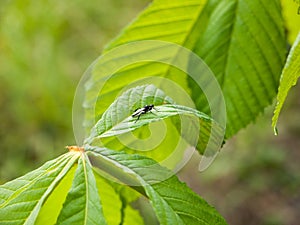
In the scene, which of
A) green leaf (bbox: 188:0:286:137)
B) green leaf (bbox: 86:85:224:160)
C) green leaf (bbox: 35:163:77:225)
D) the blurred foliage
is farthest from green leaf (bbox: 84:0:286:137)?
the blurred foliage

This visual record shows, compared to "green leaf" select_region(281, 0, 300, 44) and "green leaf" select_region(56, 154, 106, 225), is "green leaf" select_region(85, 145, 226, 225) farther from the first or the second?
"green leaf" select_region(281, 0, 300, 44)

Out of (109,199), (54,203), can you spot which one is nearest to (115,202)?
(109,199)

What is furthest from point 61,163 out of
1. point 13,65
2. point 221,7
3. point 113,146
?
point 13,65

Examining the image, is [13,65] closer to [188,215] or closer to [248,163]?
[248,163]

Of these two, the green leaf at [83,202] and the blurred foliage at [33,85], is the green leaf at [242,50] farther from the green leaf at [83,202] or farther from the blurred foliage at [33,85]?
the blurred foliage at [33,85]

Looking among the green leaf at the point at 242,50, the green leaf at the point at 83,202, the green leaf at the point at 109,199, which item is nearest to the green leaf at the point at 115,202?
the green leaf at the point at 109,199

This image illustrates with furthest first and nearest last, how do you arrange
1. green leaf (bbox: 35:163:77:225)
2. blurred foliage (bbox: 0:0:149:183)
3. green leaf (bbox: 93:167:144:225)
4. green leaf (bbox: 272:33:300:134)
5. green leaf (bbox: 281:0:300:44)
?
blurred foliage (bbox: 0:0:149:183)
green leaf (bbox: 281:0:300:44)
green leaf (bbox: 93:167:144:225)
green leaf (bbox: 35:163:77:225)
green leaf (bbox: 272:33:300:134)

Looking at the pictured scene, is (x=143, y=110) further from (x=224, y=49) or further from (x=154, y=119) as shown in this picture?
(x=224, y=49)
